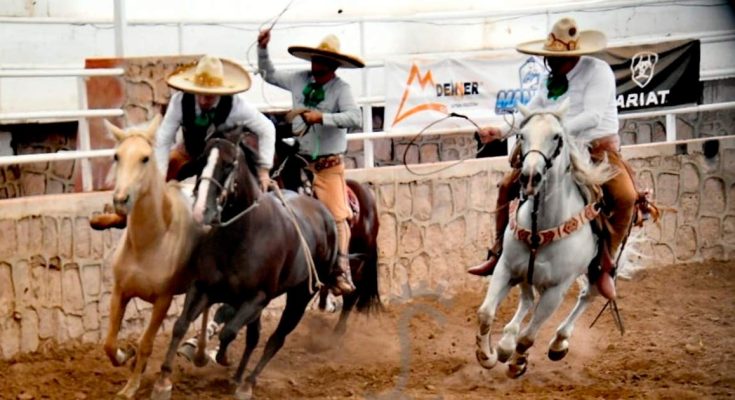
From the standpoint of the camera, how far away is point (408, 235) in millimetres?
12391

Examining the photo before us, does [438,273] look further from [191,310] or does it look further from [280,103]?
[191,310]

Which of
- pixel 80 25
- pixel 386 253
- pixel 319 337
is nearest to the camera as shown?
pixel 319 337

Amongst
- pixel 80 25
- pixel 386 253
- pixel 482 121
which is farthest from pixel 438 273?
pixel 80 25

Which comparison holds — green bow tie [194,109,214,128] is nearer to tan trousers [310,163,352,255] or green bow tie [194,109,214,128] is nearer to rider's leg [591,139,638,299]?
tan trousers [310,163,352,255]

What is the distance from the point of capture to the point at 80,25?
46.9ft

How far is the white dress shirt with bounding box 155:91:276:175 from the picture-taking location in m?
8.49

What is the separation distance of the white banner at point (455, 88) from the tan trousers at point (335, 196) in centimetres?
259

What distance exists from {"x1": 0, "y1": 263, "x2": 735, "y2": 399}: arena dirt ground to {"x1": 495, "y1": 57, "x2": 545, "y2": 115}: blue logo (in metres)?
1.86

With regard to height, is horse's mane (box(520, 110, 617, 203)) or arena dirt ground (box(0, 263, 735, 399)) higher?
horse's mane (box(520, 110, 617, 203))

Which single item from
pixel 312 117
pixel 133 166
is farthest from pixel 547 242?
pixel 133 166

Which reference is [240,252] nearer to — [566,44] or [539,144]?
[539,144]

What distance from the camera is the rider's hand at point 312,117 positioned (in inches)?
370

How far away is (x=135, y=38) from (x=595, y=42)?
6.79m

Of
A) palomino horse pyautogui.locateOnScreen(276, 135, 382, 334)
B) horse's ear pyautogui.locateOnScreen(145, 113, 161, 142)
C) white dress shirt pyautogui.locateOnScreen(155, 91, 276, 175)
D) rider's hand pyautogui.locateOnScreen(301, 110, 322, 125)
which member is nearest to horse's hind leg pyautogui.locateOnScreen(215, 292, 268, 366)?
white dress shirt pyautogui.locateOnScreen(155, 91, 276, 175)
